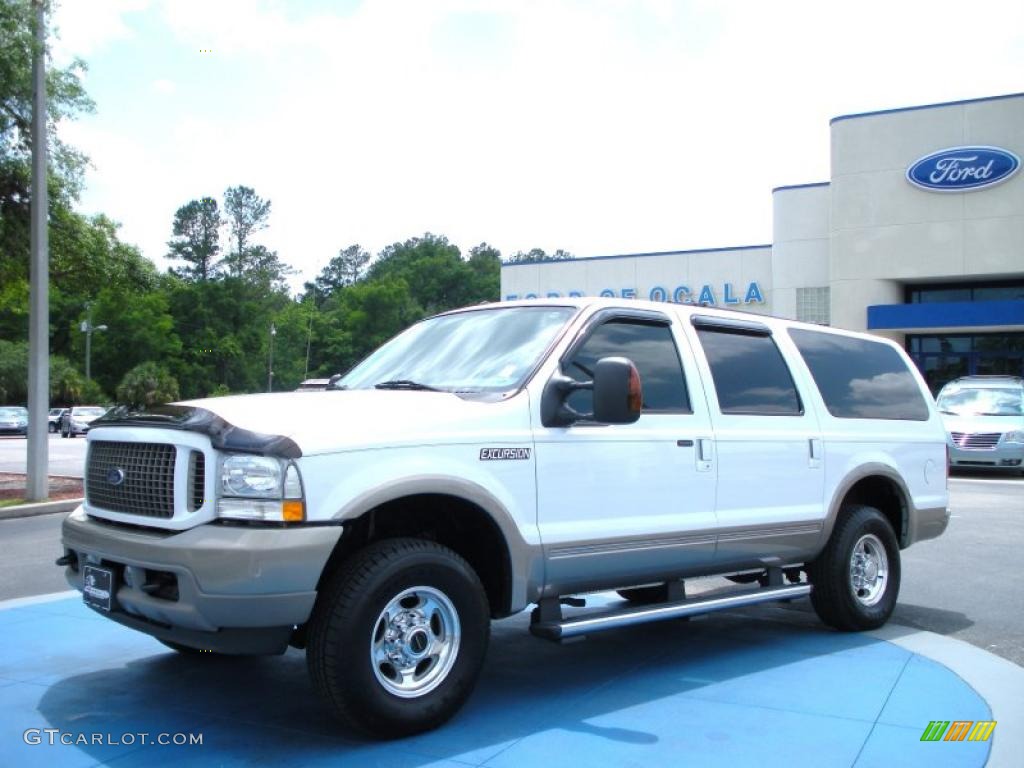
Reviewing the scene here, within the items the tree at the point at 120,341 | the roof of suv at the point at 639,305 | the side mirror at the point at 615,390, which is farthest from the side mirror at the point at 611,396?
the tree at the point at 120,341

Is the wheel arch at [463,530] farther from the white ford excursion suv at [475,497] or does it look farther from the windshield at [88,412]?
→ the windshield at [88,412]

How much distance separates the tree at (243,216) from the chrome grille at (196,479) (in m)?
99.0

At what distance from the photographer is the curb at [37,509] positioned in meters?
13.5

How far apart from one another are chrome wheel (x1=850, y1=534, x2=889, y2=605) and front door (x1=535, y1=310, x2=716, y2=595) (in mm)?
1604

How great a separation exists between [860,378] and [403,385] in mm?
3467

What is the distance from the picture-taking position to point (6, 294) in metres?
20.5

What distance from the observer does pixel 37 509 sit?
13875 mm

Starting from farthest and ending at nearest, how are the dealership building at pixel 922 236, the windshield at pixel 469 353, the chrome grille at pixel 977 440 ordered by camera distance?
1. the dealership building at pixel 922 236
2. the chrome grille at pixel 977 440
3. the windshield at pixel 469 353

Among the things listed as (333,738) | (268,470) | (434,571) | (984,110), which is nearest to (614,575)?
(434,571)

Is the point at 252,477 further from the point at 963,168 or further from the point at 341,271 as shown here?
the point at 341,271

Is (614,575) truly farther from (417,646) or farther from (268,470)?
(268,470)

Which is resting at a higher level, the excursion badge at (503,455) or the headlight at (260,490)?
the excursion badge at (503,455)

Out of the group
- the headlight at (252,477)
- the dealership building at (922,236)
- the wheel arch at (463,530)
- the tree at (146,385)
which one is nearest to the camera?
the headlight at (252,477)

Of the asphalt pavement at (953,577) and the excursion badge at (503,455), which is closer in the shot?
the excursion badge at (503,455)
